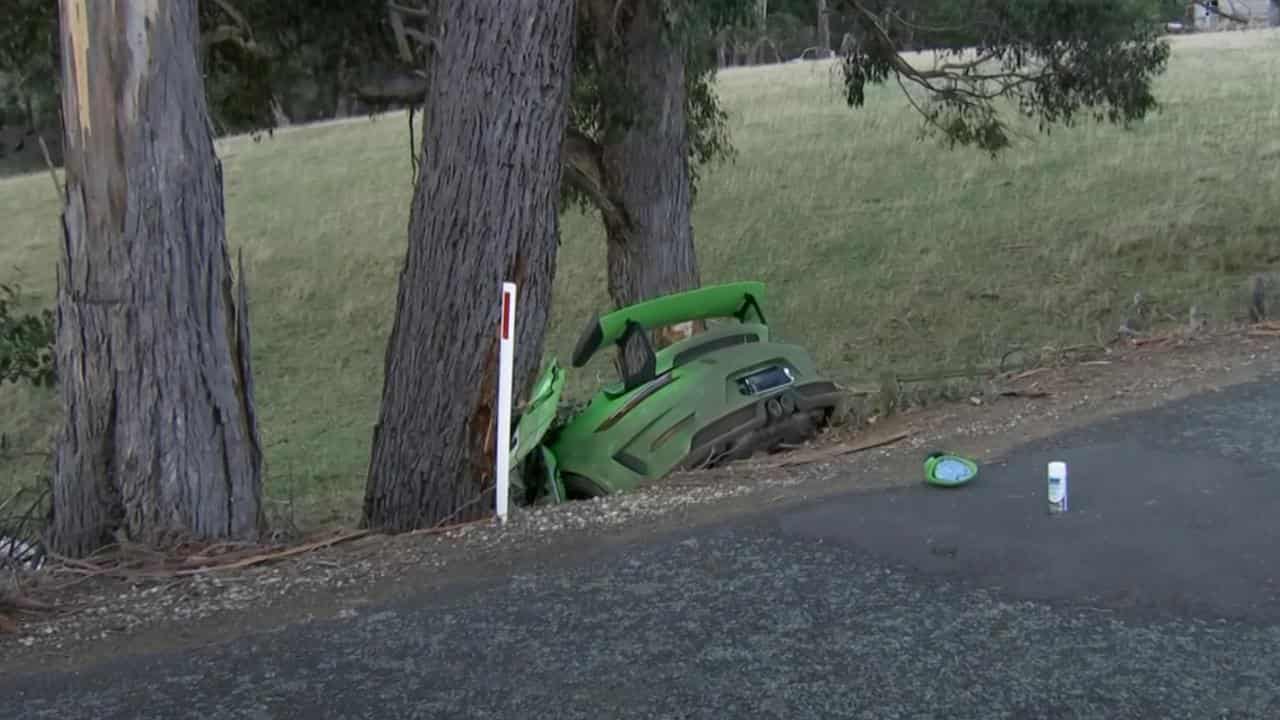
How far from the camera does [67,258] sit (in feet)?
21.3

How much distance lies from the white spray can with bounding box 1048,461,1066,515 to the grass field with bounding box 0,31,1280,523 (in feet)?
19.6

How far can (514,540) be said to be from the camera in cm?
596

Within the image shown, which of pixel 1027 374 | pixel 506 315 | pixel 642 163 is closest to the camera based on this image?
pixel 506 315

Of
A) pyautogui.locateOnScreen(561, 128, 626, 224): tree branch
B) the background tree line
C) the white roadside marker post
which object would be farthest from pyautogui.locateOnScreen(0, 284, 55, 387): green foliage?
the white roadside marker post

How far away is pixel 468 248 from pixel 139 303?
71.4 inches

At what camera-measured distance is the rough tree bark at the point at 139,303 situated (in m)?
6.32

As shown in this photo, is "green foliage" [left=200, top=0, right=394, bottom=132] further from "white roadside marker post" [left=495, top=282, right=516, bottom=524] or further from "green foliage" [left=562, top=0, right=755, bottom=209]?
"white roadside marker post" [left=495, top=282, right=516, bottom=524]

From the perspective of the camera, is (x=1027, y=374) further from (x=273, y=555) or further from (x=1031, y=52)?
(x=1031, y=52)

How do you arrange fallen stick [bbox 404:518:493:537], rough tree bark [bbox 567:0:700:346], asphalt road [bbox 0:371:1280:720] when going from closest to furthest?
asphalt road [bbox 0:371:1280:720] < fallen stick [bbox 404:518:493:537] < rough tree bark [bbox 567:0:700:346]

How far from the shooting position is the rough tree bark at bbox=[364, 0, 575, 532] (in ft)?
24.8

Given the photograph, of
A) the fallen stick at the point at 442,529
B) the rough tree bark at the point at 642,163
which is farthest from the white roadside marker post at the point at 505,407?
the rough tree bark at the point at 642,163

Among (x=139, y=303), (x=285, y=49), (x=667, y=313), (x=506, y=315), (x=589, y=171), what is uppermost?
(x=285, y=49)

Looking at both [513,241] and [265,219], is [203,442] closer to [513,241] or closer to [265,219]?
[513,241]

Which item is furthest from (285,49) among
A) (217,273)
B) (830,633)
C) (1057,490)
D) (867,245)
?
(867,245)
